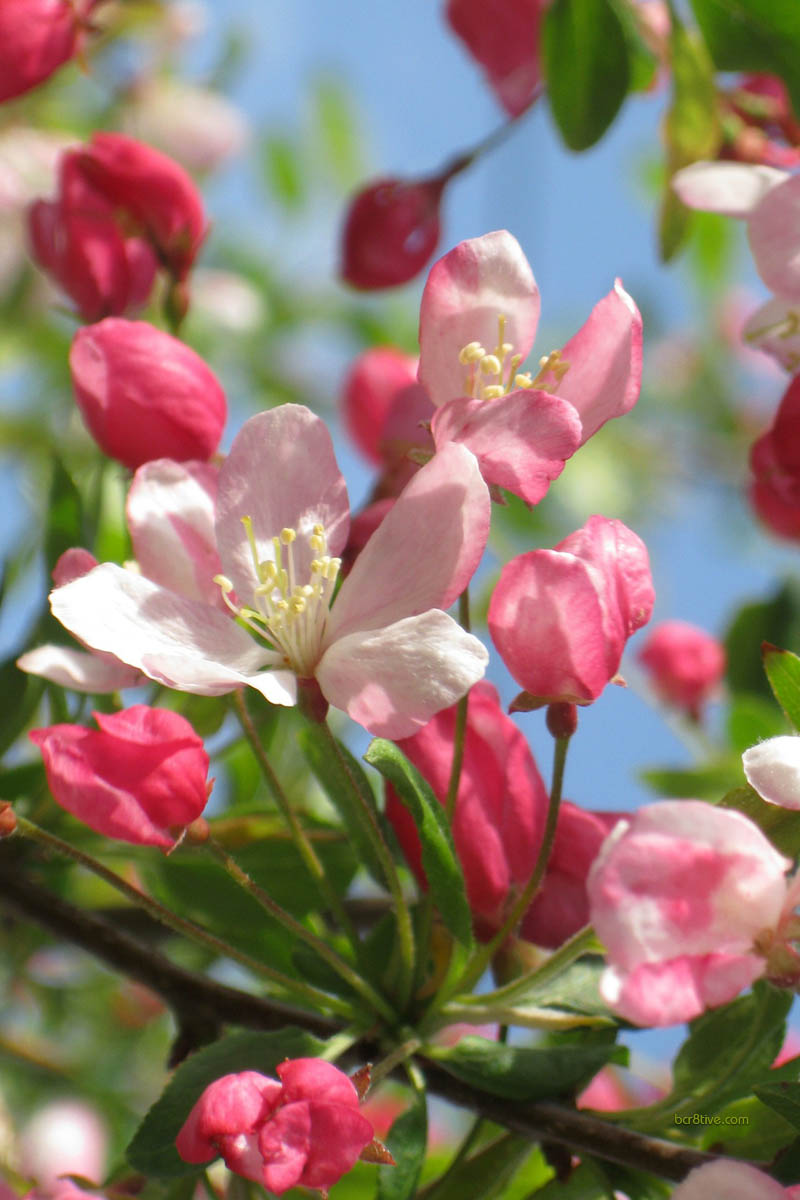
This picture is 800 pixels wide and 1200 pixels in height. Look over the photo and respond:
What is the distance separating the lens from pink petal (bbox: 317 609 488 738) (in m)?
0.68

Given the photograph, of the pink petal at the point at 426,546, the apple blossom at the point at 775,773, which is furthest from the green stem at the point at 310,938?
the apple blossom at the point at 775,773

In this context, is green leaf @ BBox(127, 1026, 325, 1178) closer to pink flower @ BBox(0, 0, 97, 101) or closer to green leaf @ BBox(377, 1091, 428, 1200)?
green leaf @ BBox(377, 1091, 428, 1200)

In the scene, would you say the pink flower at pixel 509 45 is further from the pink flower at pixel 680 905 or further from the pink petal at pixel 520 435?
the pink flower at pixel 680 905

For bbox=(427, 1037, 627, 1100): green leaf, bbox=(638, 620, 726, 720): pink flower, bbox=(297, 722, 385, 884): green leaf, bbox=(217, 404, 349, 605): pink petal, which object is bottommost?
bbox=(638, 620, 726, 720): pink flower

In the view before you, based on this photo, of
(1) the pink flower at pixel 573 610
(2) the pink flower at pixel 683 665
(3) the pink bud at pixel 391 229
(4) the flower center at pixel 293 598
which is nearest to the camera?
(1) the pink flower at pixel 573 610

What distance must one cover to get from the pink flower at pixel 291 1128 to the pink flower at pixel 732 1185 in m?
0.16

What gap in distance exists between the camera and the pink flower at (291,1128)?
64cm

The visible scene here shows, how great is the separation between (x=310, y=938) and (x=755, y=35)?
75 centimetres

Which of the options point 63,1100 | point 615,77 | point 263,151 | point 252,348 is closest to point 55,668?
point 615,77

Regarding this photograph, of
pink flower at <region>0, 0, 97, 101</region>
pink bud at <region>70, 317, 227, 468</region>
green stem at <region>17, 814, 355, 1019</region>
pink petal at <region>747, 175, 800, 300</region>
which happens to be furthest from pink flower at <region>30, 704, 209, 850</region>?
pink flower at <region>0, 0, 97, 101</region>

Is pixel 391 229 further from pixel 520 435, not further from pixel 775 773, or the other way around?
pixel 775 773

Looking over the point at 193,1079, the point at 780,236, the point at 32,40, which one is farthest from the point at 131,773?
the point at 32,40

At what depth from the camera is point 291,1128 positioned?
2.11ft

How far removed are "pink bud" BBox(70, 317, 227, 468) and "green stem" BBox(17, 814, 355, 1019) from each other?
0.86 feet
